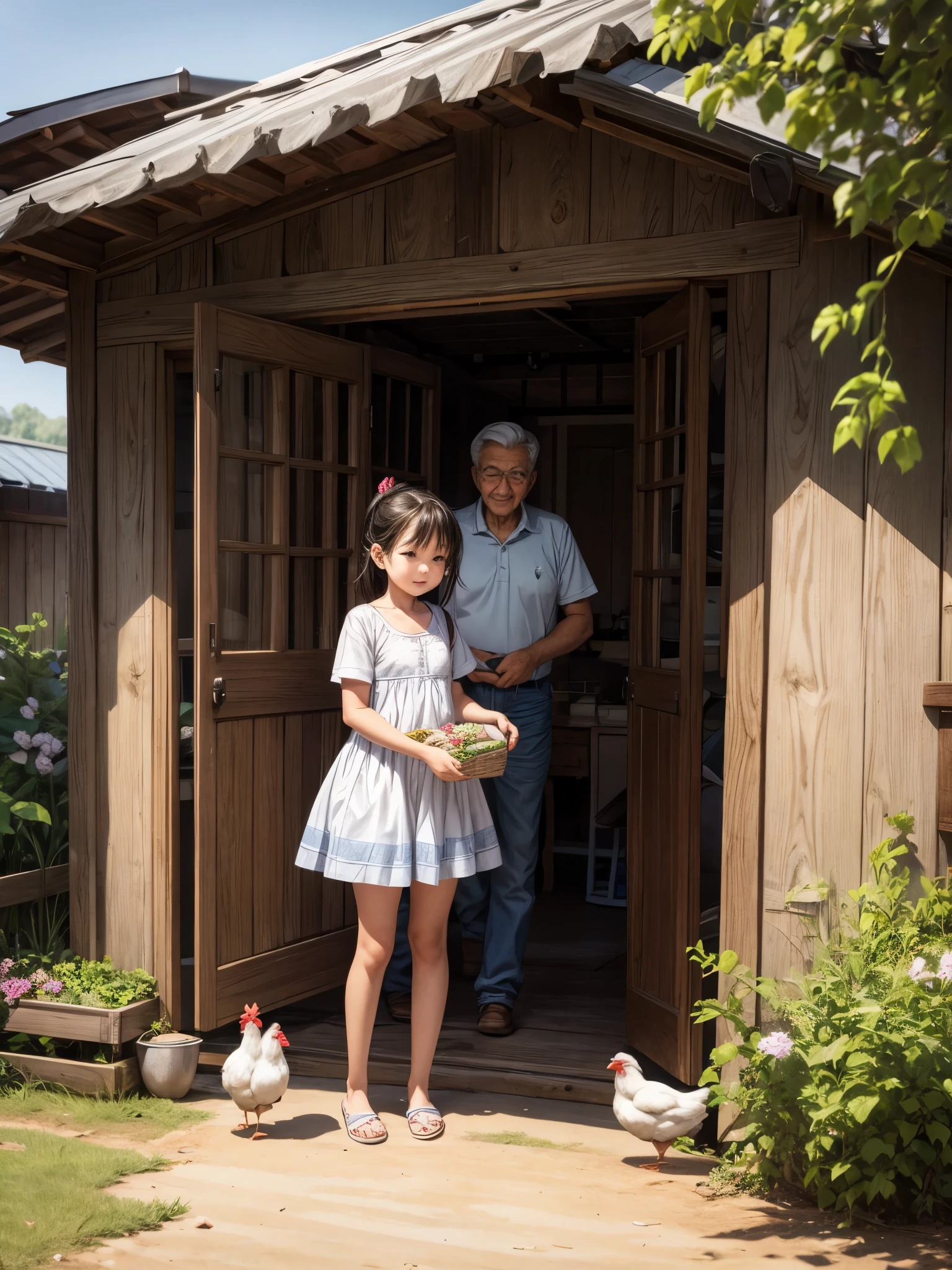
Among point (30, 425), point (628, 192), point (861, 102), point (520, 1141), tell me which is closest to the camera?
point (861, 102)

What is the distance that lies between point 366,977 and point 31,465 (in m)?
10.1

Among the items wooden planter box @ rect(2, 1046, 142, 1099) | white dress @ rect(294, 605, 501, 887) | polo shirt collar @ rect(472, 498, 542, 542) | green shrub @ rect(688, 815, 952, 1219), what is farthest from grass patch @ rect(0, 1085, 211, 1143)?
polo shirt collar @ rect(472, 498, 542, 542)

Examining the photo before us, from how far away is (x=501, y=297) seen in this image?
4102 millimetres

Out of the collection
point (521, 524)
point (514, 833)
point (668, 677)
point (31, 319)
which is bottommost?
point (514, 833)

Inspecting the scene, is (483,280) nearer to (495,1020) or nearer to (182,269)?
(182,269)

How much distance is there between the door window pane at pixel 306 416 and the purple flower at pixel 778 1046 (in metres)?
2.65

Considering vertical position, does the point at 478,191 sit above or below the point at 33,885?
above

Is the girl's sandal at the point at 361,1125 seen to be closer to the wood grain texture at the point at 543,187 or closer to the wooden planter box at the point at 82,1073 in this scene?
the wooden planter box at the point at 82,1073

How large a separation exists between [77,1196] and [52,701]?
Answer: 2316mm

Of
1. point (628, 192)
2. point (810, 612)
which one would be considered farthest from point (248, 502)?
point (810, 612)

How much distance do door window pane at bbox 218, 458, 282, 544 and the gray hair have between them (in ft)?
2.49

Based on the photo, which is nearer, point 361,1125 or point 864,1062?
point 864,1062

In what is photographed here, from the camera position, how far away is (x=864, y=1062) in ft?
10.0

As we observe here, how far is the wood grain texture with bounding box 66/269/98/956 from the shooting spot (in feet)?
15.0
